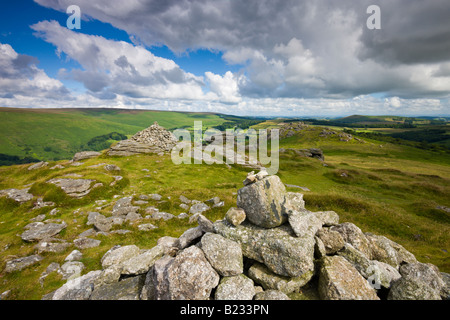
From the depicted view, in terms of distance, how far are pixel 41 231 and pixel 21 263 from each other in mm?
5505

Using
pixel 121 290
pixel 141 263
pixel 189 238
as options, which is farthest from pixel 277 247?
pixel 121 290

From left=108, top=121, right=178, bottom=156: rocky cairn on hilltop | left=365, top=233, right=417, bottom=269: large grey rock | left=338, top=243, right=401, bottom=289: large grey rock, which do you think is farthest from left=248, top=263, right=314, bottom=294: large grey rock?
left=108, top=121, right=178, bottom=156: rocky cairn on hilltop

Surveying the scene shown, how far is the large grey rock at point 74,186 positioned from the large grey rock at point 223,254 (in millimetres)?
29470

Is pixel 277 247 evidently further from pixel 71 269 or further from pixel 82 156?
pixel 82 156

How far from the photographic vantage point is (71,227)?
2205 cm

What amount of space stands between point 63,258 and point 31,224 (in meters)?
10.7

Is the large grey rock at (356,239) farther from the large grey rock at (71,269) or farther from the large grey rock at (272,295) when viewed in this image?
the large grey rock at (71,269)

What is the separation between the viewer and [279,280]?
357 inches

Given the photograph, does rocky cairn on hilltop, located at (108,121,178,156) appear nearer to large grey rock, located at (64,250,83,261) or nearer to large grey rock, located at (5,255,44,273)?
large grey rock, located at (5,255,44,273)

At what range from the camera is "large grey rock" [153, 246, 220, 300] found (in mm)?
8391

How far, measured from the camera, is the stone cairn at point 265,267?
8.52 metres

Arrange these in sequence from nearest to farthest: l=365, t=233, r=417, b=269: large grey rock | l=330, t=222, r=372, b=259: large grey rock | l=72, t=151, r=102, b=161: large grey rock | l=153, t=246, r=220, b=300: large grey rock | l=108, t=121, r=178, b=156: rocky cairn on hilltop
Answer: l=153, t=246, r=220, b=300: large grey rock < l=365, t=233, r=417, b=269: large grey rock < l=330, t=222, r=372, b=259: large grey rock < l=72, t=151, r=102, b=161: large grey rock < l=108, t=121, r=178, b=156: rocky cairn on hilltop

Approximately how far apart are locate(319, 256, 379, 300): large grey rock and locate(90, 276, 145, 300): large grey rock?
8.91m
